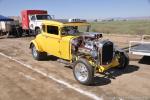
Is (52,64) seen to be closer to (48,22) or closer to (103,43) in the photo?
(48,22)

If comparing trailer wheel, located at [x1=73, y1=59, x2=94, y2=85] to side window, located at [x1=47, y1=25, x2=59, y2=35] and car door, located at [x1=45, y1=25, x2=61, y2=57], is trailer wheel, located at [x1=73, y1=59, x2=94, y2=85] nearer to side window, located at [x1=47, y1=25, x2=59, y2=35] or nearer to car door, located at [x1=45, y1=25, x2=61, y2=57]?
car door, located at [x1=45, y1=25, x2=61, y2=57]

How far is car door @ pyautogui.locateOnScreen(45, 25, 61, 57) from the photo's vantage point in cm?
1045

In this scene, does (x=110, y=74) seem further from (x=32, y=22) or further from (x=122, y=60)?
(x=32, y=22)

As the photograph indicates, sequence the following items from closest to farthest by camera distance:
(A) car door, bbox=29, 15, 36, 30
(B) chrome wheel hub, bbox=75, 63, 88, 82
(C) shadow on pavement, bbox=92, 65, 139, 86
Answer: (B) chrome wheel hub, bbox=75, 63, 88, 82 < (C) shadow on pavement, bbox=92, 65, 139, 86 < (A) car door, bbox=29, 15, 36, 30

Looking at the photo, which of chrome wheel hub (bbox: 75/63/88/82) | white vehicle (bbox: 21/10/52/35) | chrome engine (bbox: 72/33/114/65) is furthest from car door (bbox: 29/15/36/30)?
chrome wheel hub (bbox: 75/63/88/82)

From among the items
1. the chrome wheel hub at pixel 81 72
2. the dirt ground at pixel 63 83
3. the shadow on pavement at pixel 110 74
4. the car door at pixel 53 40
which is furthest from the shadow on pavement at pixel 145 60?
the chrome wheel hub at pixel 81 72

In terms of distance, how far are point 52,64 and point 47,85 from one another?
3.22 metres

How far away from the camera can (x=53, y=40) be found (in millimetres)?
10703

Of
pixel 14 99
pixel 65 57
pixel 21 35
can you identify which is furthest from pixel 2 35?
pixel 14 99

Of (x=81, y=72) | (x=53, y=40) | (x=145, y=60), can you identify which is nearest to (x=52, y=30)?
(x=53, y=40)

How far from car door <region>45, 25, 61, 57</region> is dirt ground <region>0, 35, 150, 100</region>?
74cm

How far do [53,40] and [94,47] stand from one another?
7.58 ft

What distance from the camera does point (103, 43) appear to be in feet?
29.4

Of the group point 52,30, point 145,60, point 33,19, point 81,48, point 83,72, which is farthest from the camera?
point 33,19
